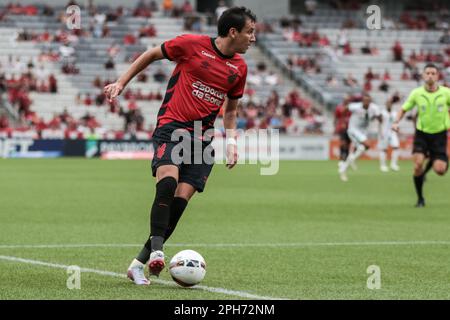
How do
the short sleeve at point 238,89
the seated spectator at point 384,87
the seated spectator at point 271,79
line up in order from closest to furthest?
1. the short sleeve at point 238,89
2. the seated spectator at point 271,79
3. the seated spectator at point 384,87

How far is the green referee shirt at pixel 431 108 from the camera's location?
63.9ft

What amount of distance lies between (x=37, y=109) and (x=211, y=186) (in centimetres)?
2367

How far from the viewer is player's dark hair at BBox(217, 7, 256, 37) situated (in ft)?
30.9

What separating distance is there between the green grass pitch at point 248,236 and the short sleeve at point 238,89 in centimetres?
173

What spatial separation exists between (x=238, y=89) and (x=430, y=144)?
34.7 ft

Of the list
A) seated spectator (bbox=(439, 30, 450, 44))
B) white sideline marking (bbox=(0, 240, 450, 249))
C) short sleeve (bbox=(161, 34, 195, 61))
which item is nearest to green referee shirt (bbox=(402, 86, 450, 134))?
white sideline marking (bbox=(0, 240, 450, 249))

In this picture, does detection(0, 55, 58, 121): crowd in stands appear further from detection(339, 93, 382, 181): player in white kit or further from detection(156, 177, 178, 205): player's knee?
detection(156, 177, 178, 205): player's knee

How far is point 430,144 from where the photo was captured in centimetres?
1973

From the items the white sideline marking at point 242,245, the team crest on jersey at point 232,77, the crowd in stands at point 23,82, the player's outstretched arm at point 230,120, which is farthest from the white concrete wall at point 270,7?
the team crest on jersey at point 232,77

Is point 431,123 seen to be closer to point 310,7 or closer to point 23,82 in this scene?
point 23,82

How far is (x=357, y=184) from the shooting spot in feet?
93.1

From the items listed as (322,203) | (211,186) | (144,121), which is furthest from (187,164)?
(144,121)

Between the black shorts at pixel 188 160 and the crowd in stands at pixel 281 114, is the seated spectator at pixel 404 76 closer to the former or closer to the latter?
the crowd in stands at pixel 281 114
